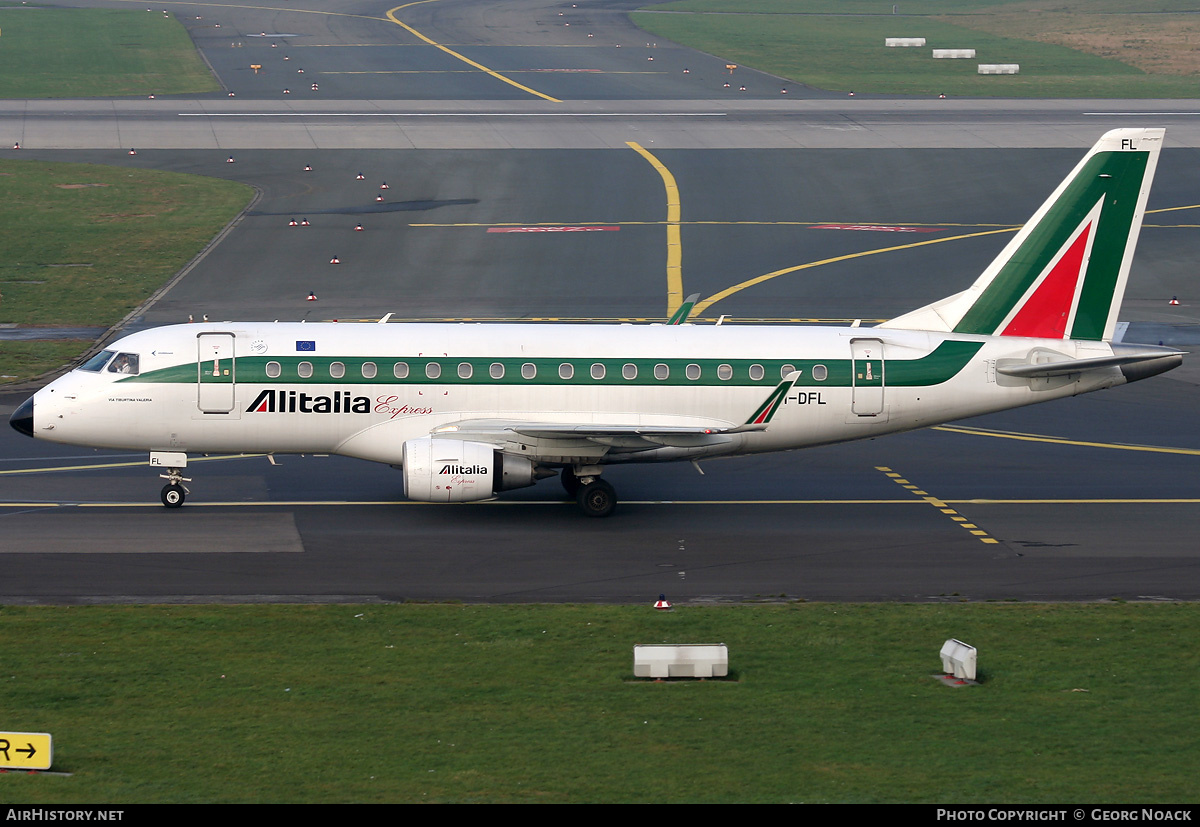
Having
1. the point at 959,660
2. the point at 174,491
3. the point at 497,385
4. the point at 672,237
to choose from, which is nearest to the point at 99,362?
the point at 174,491

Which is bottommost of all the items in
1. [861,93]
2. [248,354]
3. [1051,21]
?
[248,354]

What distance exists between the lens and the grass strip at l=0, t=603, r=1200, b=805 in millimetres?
20250

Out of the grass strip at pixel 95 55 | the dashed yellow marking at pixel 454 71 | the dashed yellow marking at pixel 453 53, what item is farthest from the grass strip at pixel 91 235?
the dashed yellow marking at pixel 454 71

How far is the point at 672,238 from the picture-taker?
72.1 m

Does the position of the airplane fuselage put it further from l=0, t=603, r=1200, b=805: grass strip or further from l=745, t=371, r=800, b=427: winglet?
l=0, t=603, r=1200, b=805: grass strip

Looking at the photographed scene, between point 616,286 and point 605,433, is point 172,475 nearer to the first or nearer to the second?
point 605,433

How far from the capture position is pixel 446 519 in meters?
36.7

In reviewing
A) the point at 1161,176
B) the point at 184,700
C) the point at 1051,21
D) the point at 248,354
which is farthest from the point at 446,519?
the point at 1051,21

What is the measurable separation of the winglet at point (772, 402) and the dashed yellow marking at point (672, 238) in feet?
73.6

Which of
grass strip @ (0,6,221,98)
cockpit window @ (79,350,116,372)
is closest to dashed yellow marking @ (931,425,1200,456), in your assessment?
cockpit window @ (79,350,116,372)

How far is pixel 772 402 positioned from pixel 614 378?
409 centimetres

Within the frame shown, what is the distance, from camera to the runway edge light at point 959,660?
81.5ft

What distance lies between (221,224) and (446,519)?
43.0 m
